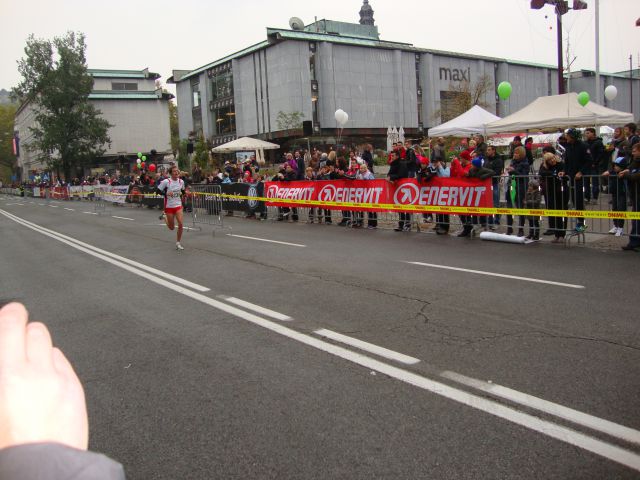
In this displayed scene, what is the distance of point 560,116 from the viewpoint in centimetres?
1745

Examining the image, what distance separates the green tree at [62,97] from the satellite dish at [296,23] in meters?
27.2

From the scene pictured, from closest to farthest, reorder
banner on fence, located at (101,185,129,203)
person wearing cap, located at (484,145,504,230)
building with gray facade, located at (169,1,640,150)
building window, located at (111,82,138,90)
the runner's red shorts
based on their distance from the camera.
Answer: person wearing cap, located at (484,145,504,230)
the runner's red shorts
banner on fence, located at (101,185,129,203)
building with gray facade, located at (169,1,640,150)
building window, located at (111,82,138,90)

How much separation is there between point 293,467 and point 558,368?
2525mm

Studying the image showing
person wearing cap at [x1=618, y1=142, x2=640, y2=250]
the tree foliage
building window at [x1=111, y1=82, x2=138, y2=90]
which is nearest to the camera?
person wearing cap at [x1=618, y1=142, x2=640, y2=250]

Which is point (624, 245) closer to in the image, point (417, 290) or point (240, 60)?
point (417, 290)

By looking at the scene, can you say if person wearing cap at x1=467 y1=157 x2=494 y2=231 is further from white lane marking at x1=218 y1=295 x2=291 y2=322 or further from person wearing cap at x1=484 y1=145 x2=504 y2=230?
white lane marking at x1=218 y1=295 x2=291 y2=322

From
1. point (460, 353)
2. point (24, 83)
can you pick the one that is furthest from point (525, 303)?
point (24, 83)

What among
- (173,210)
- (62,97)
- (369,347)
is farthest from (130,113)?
(369,347)

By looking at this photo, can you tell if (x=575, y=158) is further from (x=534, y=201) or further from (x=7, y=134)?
(x=7, y=134)

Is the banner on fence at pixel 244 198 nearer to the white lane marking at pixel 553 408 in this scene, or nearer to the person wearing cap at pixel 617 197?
the person wearing cap at pixel 617 197

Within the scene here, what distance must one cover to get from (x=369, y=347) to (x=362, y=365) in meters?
0.49

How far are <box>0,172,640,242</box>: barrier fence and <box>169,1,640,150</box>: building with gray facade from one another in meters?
36.4

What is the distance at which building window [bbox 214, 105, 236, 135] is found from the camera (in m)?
67.1

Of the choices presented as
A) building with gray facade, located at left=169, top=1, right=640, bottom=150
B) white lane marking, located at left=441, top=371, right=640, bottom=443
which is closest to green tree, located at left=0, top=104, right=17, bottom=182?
building with gray facade, located at left=169, top=1, right=640, bottom=150
